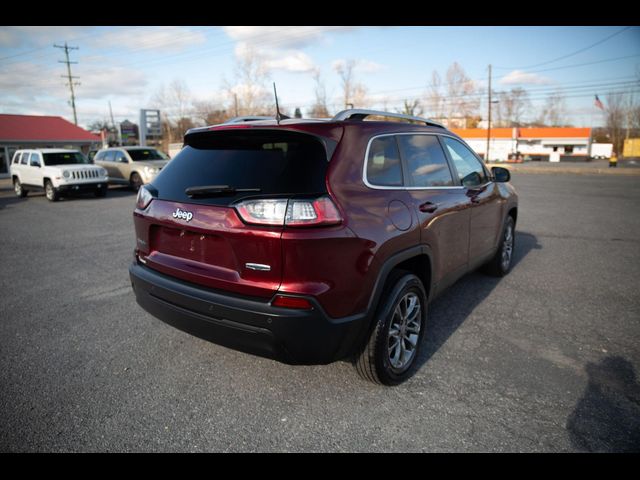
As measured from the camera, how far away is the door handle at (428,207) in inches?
119

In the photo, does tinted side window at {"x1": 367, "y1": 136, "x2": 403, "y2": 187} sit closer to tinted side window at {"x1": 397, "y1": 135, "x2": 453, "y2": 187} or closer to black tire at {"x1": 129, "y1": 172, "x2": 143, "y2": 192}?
tinted side window at {"x1": 397, "y1": 135, "x2": 453, "y2": 187}

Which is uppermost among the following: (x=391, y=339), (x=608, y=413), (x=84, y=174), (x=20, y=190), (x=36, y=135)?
(x=36, y=135)

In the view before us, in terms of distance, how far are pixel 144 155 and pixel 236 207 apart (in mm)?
16938

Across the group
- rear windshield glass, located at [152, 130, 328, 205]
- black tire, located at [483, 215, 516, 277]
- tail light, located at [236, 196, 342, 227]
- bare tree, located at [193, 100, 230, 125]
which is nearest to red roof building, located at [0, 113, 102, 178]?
bare tree, located at [193, 100, 230, 125]

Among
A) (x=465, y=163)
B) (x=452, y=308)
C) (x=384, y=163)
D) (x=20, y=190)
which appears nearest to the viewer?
(x=384, y=163)

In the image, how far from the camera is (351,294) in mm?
2383

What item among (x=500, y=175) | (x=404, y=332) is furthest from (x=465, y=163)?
(x=404, y=332)

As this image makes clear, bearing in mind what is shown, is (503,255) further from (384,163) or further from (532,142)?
(532,142)

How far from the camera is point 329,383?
289 cm

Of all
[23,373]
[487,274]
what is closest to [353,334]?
[23,373]

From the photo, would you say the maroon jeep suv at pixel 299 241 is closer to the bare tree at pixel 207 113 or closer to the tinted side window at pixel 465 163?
the tinted side window at pixel 465 163

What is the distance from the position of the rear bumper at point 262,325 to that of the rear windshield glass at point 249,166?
0.61 metres
